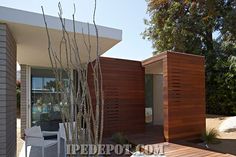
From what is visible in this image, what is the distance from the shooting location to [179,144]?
23.1 feet

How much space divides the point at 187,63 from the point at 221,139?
8.90 ft

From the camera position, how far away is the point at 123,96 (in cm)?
901

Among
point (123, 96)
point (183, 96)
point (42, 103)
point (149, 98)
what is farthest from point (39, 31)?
point (149, 98)

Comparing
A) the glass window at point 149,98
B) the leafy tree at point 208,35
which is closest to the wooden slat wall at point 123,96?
the glass window at point 149,98

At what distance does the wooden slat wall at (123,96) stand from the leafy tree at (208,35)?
228 inches

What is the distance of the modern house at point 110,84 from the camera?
14.9 ft

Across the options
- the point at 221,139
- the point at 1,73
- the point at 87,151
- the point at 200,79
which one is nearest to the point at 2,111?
the point at 1,73

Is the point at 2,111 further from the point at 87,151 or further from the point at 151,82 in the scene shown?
the point at 151,82

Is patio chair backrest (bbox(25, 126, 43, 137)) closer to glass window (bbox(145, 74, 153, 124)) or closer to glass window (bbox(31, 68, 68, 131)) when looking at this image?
glass window (bbox(31, 68, 68, 131))

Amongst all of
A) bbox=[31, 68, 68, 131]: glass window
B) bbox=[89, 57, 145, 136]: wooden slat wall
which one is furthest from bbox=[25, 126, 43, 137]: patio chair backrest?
bbox=[31, 68, 68, 131]: glass window

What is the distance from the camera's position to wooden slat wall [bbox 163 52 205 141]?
7379mm

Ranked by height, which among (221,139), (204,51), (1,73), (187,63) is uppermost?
(204,51)

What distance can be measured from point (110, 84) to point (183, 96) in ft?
8.07

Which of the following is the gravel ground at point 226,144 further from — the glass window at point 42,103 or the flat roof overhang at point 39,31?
the glass window at point 42,103
